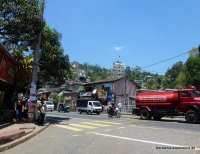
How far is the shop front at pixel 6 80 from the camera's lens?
A: 68.6 feet

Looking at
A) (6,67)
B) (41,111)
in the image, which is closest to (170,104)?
(41,111)

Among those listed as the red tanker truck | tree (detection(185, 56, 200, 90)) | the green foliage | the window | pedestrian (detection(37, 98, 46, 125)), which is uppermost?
tree (detection(185, 56, 200, 90))

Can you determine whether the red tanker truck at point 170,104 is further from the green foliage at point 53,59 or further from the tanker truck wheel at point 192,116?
the green foliage at point 53,59

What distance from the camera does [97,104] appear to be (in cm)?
5175

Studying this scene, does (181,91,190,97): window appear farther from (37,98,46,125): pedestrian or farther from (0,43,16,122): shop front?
(0,43,16,122): shop front

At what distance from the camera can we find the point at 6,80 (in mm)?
22609

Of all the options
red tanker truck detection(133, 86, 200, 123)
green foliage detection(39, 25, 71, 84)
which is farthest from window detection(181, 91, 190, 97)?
green foliage detection(39, 25, 71, 84)

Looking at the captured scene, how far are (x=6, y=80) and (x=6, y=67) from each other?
100cm

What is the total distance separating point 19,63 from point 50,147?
524 inches

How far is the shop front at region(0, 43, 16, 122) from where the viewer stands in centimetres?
2092

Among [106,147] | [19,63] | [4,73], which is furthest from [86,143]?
[19,63]

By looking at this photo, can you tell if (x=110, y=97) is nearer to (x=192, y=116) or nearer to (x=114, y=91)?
(x=114, y=91)

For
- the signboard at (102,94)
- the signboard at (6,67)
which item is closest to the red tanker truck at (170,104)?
the signboard at (6,67)

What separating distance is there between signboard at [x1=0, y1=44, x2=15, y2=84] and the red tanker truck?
12399 millimetres
